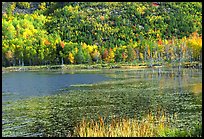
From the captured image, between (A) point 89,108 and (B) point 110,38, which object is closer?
(A) point 89,108

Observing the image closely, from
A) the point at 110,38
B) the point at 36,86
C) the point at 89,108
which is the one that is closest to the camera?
the point at 89,108

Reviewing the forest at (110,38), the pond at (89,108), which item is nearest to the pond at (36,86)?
the pond at (89,108)

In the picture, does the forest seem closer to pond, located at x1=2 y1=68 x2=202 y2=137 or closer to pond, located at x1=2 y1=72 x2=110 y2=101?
pond, located at x1=2 y1=72 x2=110 y2=101

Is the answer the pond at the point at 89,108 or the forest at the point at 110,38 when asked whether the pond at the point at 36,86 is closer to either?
the pond at the point at 89,108

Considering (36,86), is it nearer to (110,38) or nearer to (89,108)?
(89,108)

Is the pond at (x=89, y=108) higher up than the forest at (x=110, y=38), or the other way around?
the forest at (x=110, y=38)

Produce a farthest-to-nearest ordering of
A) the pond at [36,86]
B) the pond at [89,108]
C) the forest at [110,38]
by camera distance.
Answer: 1. the forest at [110,38]
2. the pond at [36,86]
3. the pond at [89,108]

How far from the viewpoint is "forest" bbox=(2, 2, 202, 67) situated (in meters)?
124

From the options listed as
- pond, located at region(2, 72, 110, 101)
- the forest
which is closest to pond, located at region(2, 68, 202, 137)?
pond, located at region(2, 72, 110, 101)

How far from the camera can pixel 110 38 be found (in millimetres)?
153500

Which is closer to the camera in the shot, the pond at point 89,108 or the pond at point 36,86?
the pond at point 89,108

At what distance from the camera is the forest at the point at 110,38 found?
123750 millimetres

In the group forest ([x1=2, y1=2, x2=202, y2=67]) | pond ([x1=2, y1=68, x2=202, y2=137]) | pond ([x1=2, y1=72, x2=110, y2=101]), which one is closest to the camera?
pond ([x1=2, y1=68, x2=202, y2=137])

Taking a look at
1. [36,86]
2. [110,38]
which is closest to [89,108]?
[36,86]
